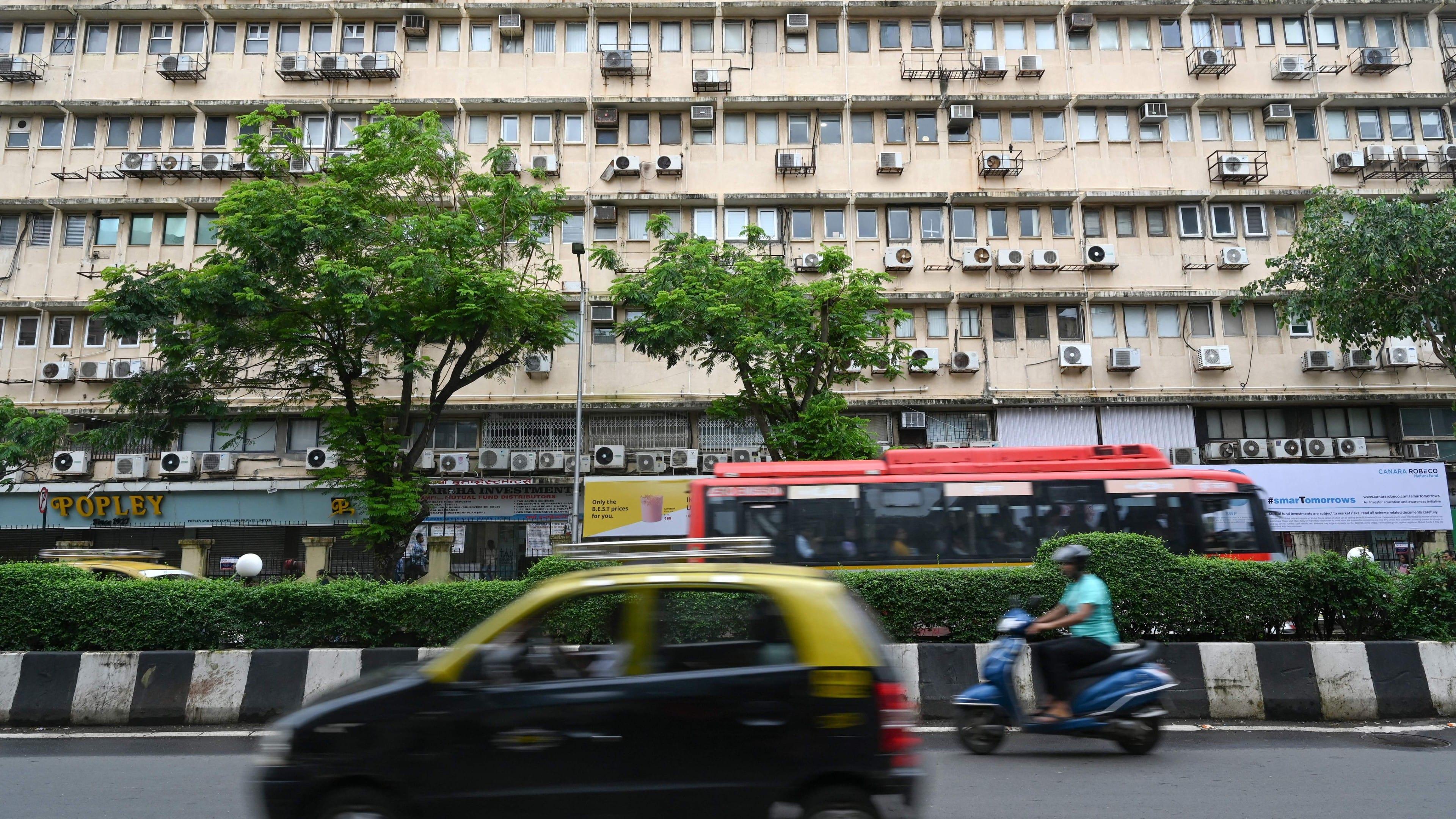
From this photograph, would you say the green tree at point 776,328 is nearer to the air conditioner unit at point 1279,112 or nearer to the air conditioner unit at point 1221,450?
the air conditioner unit at point 1221,450

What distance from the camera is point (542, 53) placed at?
25391mm

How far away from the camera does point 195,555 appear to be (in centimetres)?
2128

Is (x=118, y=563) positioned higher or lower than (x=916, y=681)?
higher

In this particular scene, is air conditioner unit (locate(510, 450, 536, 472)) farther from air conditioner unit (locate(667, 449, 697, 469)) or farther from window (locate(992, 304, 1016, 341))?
window (locate(992, 304, 1016, 341))

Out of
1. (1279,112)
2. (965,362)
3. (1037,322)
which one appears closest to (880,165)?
(965,362)

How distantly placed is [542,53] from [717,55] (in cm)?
501

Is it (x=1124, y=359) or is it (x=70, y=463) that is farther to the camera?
(x=1124, y=359)

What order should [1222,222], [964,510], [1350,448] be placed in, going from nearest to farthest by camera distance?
[964,510] < [1350,448] < [1222,222]

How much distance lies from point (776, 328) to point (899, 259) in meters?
7.52

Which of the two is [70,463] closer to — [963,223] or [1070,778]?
[963,223]

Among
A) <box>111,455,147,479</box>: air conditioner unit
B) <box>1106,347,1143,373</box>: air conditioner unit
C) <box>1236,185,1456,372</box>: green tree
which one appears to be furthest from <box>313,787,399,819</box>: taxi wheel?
<box>111,455,147,479</box>: air conditioner unit

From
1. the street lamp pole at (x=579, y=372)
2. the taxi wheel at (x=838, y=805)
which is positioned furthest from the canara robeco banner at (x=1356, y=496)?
the taxi wheel at (x=838, y=805)

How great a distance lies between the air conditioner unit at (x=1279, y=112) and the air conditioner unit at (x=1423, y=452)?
9640 millimetres

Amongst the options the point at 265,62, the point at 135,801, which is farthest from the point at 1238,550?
the point at 265,62
